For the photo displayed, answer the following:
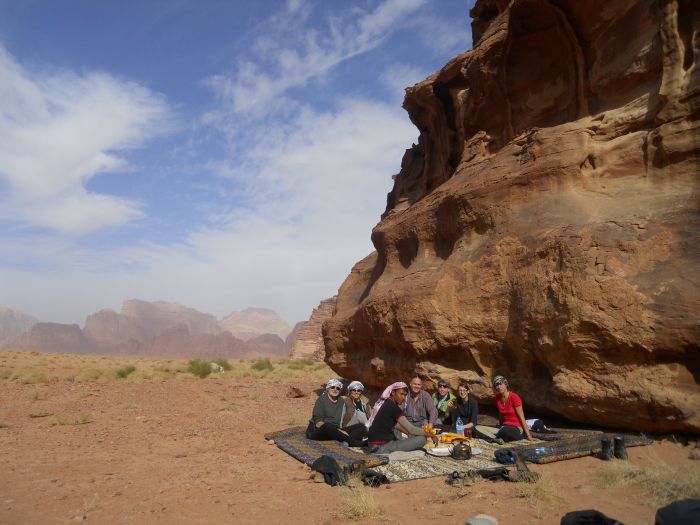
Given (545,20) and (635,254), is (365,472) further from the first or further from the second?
(545,20)

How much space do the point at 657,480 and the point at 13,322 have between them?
186 m

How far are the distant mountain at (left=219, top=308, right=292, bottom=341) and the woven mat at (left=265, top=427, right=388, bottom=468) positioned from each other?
159 meters

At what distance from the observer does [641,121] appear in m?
8.37

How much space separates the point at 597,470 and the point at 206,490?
436cm

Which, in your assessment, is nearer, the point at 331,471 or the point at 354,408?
the point at 331,471

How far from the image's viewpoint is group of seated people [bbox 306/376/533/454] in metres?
7.14

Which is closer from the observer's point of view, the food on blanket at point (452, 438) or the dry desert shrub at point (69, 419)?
the food on blanket at point (452, 438)

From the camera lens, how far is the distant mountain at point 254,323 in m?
170

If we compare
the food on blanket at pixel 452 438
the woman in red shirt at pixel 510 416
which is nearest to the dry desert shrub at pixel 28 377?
the food on blanket at pixel 452 438

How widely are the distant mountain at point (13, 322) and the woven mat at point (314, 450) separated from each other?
170869mm

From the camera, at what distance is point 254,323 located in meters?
177

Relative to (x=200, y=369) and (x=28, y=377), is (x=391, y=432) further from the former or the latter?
(x=200, y=369)

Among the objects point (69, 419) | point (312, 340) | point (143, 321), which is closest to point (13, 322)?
point (143, 321)

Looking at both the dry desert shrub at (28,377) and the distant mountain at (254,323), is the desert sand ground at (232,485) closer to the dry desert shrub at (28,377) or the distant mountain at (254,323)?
the dry desert shrub at (28,377)
